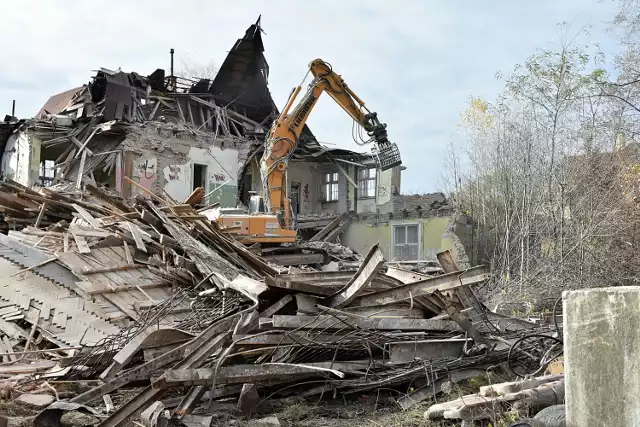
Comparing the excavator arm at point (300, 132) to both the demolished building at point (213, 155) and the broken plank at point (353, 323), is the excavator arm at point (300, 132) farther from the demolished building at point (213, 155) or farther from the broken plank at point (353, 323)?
the broken plank at point (353, 323)

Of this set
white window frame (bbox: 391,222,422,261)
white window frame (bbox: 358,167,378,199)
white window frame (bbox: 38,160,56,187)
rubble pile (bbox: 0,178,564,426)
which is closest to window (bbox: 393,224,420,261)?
white window frame (bbox: 391,222,422,261)

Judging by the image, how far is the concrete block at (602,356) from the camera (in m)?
3.32

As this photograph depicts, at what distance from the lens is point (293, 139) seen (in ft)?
48.3

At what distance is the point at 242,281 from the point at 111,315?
185 centimetres

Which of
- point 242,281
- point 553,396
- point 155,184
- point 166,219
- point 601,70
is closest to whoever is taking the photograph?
point 553,396

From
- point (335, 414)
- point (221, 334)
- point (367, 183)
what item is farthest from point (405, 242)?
point (221, 334)

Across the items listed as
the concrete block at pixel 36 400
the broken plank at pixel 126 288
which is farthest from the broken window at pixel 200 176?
the concrete block at pixel 36 400

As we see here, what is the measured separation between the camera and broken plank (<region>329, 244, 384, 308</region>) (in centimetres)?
572

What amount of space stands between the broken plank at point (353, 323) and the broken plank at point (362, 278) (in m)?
0.25

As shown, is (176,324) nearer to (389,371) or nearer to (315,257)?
(389,371)

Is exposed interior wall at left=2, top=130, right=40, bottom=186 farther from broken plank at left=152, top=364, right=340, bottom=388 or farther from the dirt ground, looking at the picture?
broken plank at left=152, top=364, right=340, bottom=388

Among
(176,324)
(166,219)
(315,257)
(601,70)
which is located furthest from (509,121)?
(176,324)

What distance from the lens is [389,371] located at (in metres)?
5.72

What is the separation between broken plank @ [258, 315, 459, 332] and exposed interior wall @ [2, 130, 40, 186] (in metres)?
16.9
